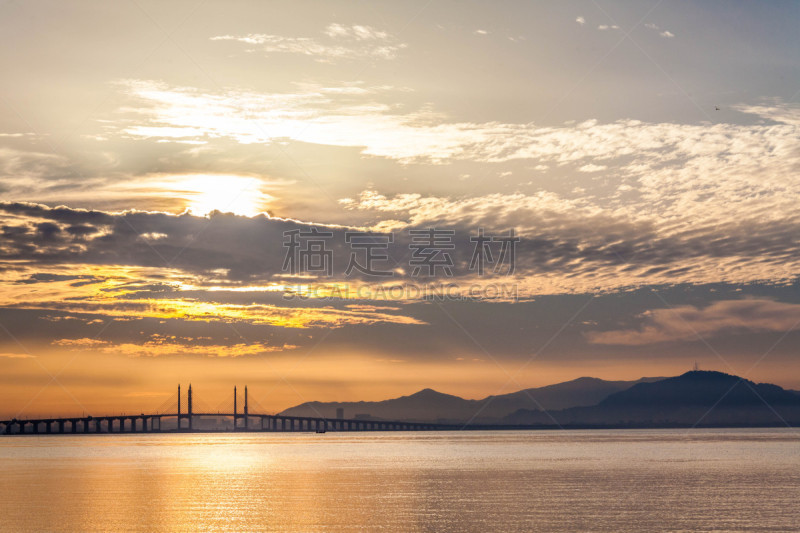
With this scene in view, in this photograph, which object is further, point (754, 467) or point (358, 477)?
point (754, 467)

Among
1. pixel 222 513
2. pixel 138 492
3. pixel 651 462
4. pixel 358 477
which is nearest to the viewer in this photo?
pixel 222 513

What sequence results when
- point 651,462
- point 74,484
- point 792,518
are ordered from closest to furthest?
point 792,518 < point 74,484 < point 651,462

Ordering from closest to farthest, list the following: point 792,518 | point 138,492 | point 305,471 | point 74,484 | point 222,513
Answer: point 792,518, point 222,513, point 138,492, point 74,484, point 305,471

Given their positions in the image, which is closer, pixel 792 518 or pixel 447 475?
pixel 792 518

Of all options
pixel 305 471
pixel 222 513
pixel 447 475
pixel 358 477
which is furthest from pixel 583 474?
pixel 222 513

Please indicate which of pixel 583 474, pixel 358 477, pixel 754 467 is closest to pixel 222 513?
pixel 358 477

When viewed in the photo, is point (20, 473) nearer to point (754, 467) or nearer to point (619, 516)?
point (619, 516)

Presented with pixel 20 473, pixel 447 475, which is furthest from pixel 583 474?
pixel 20 473

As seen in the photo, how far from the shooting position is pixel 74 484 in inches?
2712

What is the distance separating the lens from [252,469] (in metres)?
88.4

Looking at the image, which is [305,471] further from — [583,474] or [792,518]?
[792,518]

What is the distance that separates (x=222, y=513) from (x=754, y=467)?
194ft

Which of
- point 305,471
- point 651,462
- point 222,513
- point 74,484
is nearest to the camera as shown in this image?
point 222,513

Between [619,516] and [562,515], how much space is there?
2882 mm
